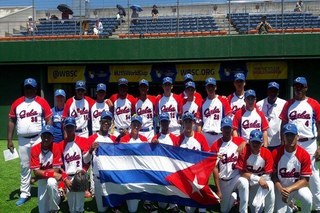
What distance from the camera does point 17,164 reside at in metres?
9.19

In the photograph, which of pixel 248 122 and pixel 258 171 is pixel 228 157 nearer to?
pixel 258 171

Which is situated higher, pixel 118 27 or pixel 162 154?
pixel 118 27

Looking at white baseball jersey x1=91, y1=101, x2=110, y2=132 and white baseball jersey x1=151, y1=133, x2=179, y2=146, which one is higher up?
white baseball jersey x1=91, y1=101, x2=110, y2=132

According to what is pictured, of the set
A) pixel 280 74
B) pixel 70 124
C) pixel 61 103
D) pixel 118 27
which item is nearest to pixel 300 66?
pixel 280 74

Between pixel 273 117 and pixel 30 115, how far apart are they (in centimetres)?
389

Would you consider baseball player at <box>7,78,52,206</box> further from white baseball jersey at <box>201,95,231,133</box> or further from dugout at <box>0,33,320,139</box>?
dugout at <box>0,33,320,139</box>

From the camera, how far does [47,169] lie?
5.78 metres

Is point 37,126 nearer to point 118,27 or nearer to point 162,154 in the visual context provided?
point 162,154

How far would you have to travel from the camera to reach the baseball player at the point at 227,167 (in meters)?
5.71

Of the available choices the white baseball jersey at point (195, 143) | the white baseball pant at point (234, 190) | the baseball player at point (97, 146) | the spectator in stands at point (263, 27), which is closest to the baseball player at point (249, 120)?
the white baseball jersey at point (195, 143)

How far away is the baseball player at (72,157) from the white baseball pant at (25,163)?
89cm

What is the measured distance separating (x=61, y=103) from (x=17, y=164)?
9.04 feet

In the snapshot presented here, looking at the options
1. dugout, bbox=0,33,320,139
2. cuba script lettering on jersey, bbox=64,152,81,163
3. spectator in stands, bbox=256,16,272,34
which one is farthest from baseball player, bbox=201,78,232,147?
spectator in stands, bbox=256,16,272,34

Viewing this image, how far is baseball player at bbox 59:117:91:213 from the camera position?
5.70 m
